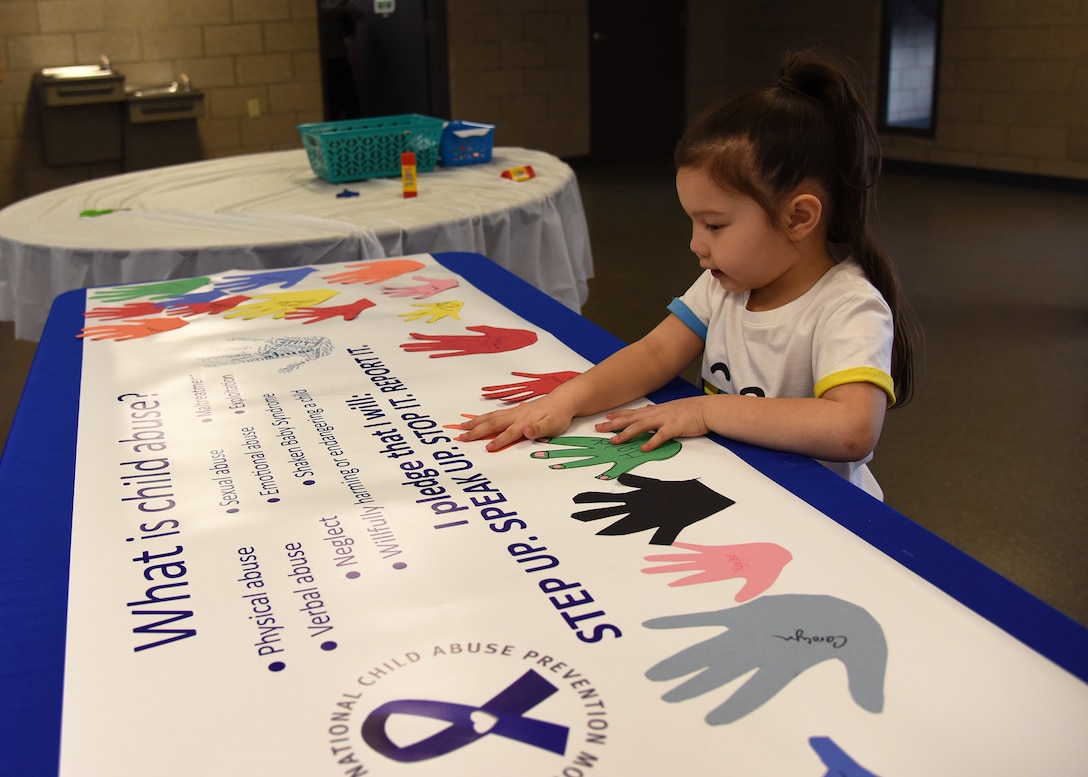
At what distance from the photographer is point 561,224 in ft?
9.42

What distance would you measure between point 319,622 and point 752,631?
298mm

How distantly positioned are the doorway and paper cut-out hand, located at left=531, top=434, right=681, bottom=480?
721cm

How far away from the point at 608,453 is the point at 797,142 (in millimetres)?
394

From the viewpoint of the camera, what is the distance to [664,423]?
1.04 m

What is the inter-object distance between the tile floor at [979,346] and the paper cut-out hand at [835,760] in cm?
167

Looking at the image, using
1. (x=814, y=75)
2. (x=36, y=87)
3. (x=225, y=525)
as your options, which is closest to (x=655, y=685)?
(x=225, y=525)

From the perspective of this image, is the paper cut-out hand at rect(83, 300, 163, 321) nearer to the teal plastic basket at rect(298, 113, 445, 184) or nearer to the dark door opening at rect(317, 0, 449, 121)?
the teal plastic basket at rect(298, 113, 445, 184)

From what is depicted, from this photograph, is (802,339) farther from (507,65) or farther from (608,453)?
(507,65)

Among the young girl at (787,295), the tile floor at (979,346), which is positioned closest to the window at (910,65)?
the tile floor at (979,346)

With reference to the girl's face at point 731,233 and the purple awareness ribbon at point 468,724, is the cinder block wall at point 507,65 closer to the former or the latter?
the girl's face at point 731,233

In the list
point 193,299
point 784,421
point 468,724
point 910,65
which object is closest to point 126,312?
point 193,299

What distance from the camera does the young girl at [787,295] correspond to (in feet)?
3.39

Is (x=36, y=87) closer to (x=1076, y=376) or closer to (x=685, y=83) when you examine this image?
(x=685, y=83)

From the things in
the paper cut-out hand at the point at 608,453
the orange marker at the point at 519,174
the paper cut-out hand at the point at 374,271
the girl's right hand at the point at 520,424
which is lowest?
the paper cut-out hand at the point at 608,453
